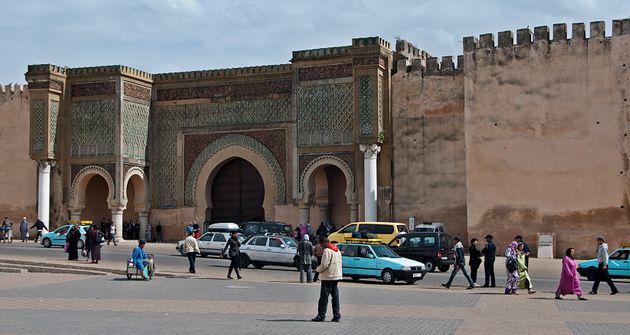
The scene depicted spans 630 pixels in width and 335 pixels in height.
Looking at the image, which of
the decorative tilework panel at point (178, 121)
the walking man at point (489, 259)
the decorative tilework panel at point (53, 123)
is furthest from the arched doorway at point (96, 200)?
the walking man at point (489, 259)

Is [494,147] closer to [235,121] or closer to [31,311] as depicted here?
[235,121]

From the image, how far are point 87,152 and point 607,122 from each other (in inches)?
727

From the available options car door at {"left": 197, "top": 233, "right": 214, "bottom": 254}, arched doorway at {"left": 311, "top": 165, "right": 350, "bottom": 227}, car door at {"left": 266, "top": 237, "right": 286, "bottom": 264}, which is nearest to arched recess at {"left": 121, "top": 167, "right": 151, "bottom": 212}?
arched doorway at {"left": 311, "top": 165, "right": 350, "bottom": 227}

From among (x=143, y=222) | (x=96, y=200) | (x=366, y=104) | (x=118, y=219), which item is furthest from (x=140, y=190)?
(x=366, y=104)

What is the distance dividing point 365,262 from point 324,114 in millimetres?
11925

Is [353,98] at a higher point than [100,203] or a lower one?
higher

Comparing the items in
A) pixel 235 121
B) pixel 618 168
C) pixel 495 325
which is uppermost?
pixel 235 121

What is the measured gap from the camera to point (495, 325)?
12.4m

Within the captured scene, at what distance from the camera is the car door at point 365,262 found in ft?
67.4

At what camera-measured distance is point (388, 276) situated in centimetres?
2039

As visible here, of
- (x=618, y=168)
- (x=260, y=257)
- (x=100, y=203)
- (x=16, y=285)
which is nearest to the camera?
(x=16, y=285)

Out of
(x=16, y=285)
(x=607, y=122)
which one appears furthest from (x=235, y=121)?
(x=16, y=285)

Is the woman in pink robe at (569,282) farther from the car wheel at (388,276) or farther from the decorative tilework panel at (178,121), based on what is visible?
the decorative tilework panel at (178,121)

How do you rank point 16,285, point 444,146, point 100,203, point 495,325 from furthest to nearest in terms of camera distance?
1. point 100,203
2. point 444,146
3. point 16,285
4. point 495,325
